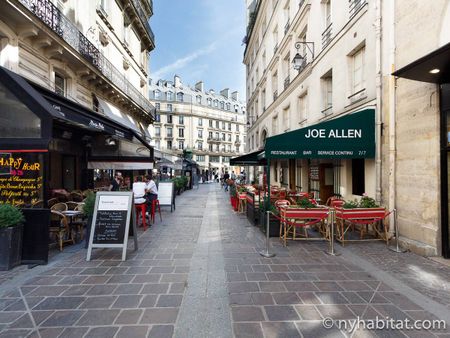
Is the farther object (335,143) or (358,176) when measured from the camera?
(358,176)

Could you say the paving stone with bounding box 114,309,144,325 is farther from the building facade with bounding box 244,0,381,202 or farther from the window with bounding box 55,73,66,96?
the window with bounding box 55,73,66,96

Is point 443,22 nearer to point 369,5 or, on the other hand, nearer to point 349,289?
point 369,5

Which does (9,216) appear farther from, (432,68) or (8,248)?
(432,68)

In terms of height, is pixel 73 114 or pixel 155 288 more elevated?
pixel 73 114

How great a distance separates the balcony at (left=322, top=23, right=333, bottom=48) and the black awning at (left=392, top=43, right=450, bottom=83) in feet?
17.8

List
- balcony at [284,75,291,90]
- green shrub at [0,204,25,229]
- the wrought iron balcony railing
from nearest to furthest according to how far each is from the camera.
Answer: green shrub at [0,204,25,229] → the wrought iron balcony railing → balcony at [284,75,291,90]

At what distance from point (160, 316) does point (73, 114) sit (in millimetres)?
5329

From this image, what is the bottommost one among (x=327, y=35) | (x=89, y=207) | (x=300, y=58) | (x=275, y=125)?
(x=89, y=207)

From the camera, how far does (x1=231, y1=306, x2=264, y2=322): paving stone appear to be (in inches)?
118

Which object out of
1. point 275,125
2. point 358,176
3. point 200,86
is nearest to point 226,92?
point 200,86

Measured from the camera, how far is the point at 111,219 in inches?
209

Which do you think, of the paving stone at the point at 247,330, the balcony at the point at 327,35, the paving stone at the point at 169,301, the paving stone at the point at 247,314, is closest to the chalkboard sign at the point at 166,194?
the paving stone at the point at 169,301

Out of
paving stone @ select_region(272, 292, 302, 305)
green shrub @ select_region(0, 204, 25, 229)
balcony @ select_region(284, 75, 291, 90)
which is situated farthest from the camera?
balcony @ select_region(284, 75, 291, 90)

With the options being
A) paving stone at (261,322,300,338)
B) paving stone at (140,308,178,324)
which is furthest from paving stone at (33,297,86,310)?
paving stone at (261,322,300,338)
